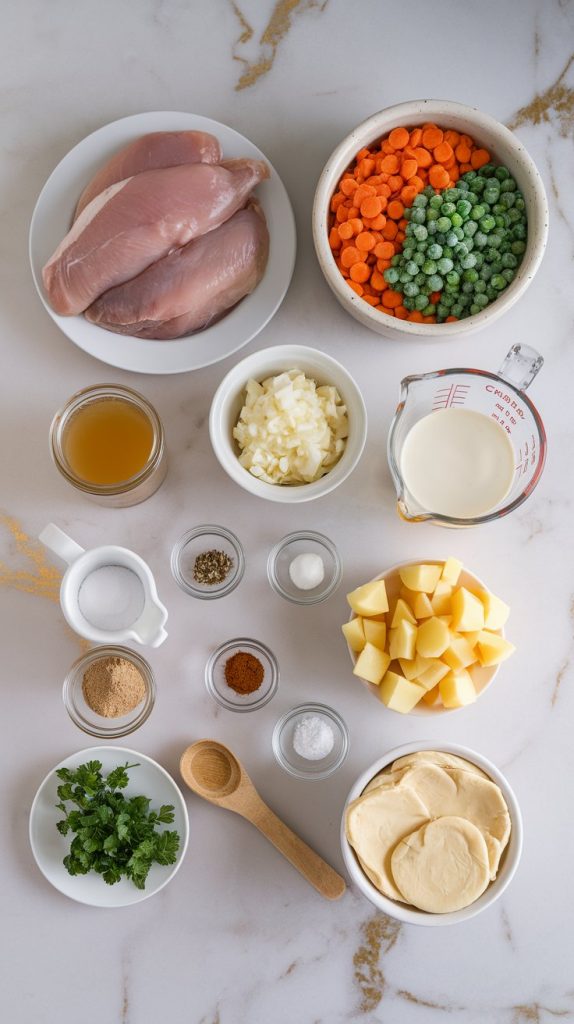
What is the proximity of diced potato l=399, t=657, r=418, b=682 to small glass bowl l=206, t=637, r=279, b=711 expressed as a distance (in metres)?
0.29

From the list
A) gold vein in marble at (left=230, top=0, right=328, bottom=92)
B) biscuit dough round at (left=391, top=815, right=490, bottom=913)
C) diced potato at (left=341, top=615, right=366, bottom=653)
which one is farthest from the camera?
gold vein in marble at (left=230, top=0, right=328, bottom=92)

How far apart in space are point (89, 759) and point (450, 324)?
44.1 inches

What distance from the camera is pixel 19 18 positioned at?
191cm

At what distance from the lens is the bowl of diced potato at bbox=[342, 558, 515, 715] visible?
164 centimetres

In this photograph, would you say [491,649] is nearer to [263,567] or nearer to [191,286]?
[263,567]

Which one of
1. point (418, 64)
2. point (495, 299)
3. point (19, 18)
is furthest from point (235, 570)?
point (19, 18)

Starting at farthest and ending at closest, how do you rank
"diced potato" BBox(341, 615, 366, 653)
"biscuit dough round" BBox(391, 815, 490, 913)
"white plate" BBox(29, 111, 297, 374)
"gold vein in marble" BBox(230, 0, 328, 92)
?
"gold vein in marble" BBox(230, 0, 328, 92)
"white plate" BBox(29, 111, 297, 374)
"diced potato" BBox(341, 615, 366, 653)
"biscuit dough round" BBox(391, 815, 490, 913)

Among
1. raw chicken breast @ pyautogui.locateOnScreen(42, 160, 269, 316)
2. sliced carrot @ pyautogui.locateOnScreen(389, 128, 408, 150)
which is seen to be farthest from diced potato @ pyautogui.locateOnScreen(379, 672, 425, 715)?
sliced carrot @ pyautogui.locateOnScreen(389, 128, 408, 150)

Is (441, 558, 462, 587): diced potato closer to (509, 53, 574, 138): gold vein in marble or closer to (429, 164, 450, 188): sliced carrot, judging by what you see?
(429, 164, 450, 188): sliced carrot

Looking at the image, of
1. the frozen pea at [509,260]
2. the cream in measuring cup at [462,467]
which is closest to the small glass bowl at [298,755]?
the cream in measuring cup at [462,467]

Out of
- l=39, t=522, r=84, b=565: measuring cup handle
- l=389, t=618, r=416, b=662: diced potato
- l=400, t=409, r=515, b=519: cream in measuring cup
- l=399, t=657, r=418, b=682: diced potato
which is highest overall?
l=400, t=409, r=515, b=519: cream in measuring cup

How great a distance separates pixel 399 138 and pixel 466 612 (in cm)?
94

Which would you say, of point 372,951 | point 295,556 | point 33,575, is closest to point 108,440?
point 33,575

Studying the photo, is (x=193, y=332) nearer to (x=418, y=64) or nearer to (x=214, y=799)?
(x=418, y=64)
